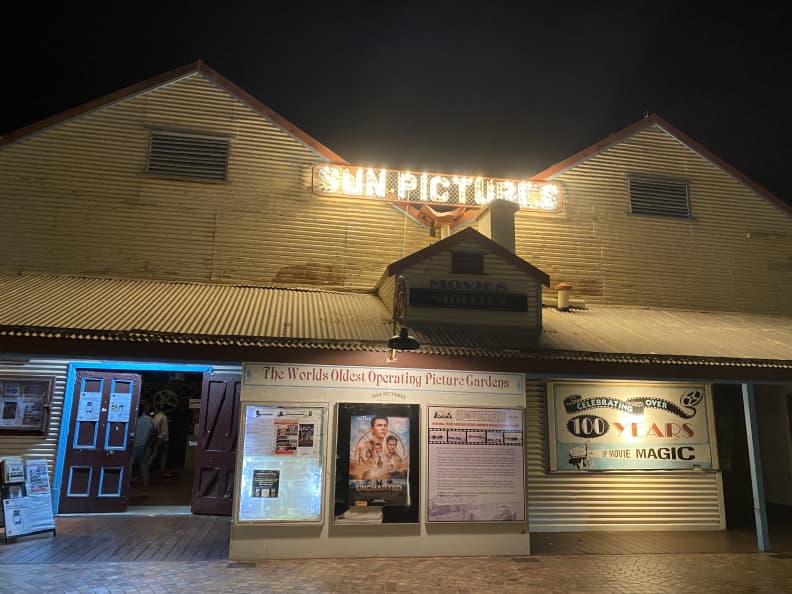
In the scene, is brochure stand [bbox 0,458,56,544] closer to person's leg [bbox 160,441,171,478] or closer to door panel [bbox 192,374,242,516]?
door panel [bbox 192,374,242,516]

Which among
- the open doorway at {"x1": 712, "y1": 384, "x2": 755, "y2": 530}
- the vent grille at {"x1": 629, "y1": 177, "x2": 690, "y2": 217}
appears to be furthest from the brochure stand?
the vent grille at {"x1": 629, "y1": 177, "x2": 690, "y2": 217}

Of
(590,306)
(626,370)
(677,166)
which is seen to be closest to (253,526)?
(626,370)

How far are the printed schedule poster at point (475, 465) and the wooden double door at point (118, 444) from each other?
4.14 metres

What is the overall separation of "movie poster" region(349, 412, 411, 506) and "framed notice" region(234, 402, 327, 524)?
452 millimetres

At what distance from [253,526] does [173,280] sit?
503 centimetres

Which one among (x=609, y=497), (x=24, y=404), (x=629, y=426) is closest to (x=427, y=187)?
(x=629, y=426)

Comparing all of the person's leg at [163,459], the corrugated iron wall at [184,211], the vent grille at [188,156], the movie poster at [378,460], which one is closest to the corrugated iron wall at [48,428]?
the corrugated iron wall at [184,211]

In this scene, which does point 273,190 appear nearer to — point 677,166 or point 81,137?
point 81,137

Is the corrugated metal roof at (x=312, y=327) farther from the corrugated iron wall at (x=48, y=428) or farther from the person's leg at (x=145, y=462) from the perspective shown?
the person's leg at (x=145, y=462)

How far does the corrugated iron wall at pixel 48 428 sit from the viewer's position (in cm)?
936

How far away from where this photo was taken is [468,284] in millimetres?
9492

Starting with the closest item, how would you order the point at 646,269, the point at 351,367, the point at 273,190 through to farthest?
1. the point at 351,367
2. the point at 273,190
3. the point at 646,269

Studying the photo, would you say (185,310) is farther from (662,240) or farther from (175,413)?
(662,240)

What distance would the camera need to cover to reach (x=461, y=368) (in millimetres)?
8273
